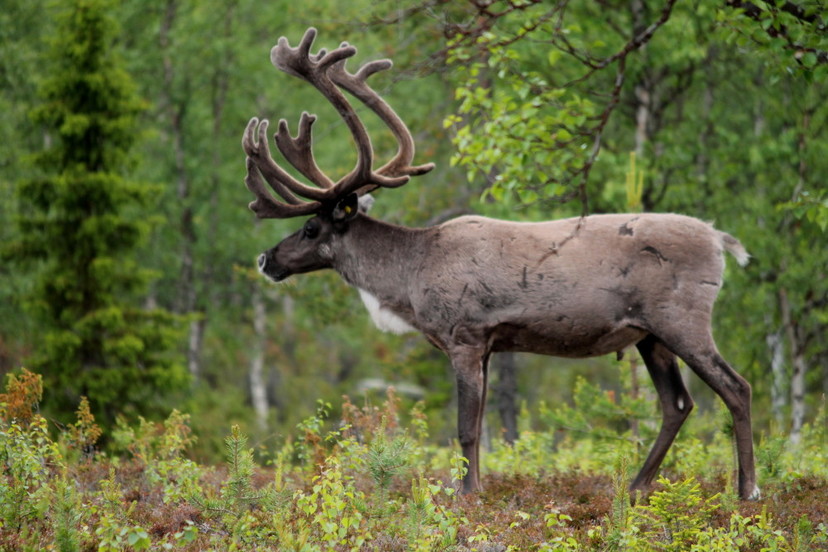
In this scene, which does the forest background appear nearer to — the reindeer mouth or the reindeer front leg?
the reindeer mouth

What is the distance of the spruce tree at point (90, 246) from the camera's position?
15.5 metres

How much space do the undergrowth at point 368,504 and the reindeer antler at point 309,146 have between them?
183cm

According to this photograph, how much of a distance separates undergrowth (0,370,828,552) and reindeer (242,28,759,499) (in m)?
0.56

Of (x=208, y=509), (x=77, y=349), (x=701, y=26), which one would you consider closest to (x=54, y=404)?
(x=77, y=349)

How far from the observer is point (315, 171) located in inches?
341

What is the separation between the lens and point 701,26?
1573 centimetres

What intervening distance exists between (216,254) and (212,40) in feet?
18.2

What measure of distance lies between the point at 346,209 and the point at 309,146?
67cm

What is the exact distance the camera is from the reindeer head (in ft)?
26.7

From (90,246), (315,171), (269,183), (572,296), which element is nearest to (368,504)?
(572,296)

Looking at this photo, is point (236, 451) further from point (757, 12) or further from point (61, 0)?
point (61, 0)

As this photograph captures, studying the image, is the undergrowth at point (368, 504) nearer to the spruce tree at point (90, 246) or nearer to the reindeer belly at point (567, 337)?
the reindeer belly at point (567, 337)

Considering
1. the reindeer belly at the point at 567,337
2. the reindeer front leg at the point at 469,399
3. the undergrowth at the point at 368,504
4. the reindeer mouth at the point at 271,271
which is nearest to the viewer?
the undergrowth at the point at 368,504

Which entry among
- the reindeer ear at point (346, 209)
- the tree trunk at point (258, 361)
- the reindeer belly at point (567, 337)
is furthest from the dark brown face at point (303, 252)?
the tree trunk at point (258, 361)
